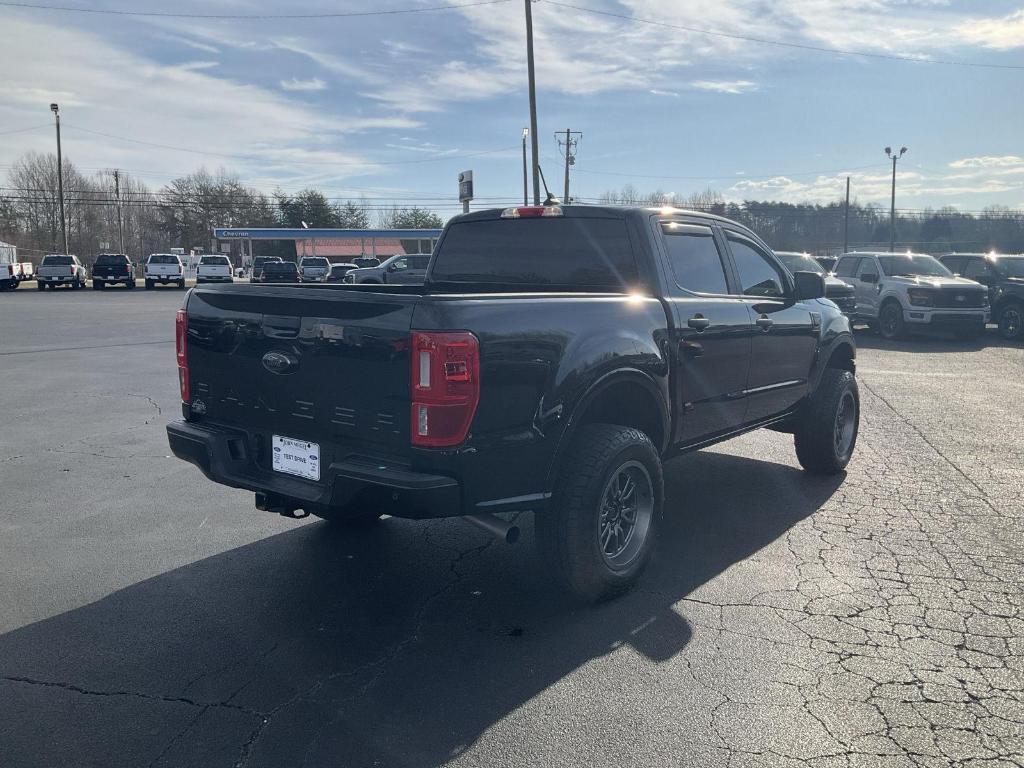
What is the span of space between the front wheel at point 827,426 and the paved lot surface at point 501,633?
0.59 feet

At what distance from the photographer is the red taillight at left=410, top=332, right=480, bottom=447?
3.53 metres

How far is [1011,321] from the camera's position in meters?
18.8

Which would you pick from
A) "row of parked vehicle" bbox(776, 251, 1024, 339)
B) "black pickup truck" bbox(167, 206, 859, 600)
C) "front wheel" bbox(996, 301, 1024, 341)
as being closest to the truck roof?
"black pickup truck" bbox(167, 206, 859, 600)

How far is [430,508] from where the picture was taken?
359cm

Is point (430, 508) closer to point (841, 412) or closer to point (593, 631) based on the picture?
point (593, 631)

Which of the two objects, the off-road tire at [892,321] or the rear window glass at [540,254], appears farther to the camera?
the off-road tire at [892,321]

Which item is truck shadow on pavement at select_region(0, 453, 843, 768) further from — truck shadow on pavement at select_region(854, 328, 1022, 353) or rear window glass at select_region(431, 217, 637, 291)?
truck shadow on pavement at select_region(854, 328, 1022, 353)

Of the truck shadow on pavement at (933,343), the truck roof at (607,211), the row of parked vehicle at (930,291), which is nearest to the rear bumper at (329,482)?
the truck roof at (607,211)

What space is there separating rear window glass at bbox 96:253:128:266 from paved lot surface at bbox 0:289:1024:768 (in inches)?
1568

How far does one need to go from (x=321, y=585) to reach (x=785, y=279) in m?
4.08

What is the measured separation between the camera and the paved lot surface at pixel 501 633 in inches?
122

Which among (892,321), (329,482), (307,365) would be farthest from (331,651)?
(892,321)

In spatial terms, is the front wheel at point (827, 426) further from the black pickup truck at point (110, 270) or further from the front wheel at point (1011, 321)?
the black pickup truck at point (110, 270)

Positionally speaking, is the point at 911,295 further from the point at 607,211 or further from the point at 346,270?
the point at 346,270
